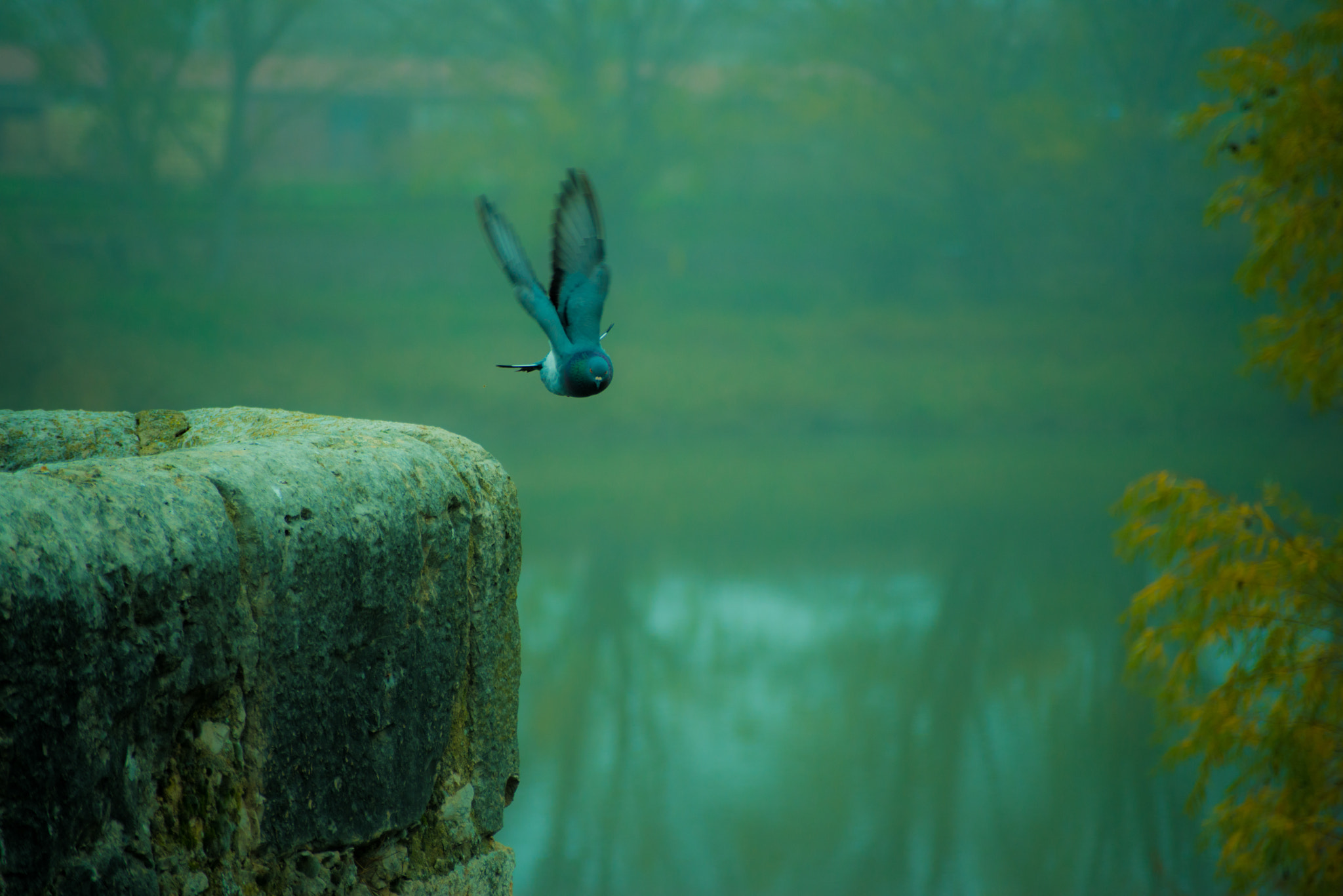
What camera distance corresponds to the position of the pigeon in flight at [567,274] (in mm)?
1548

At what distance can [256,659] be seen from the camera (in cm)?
116

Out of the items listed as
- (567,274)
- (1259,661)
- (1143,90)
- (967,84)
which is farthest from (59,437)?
(1143,90)

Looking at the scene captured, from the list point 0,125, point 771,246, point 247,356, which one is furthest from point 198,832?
point 771,246

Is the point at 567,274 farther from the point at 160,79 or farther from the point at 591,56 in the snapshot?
the point at 591,56

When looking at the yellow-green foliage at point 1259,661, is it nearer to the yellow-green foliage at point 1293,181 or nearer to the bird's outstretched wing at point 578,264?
the yellow-green foliage at point 1293,181

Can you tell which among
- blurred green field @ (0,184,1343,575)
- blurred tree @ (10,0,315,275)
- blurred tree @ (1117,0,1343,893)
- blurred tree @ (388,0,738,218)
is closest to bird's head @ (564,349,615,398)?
blurred tree @ (1117,0,1343,893)

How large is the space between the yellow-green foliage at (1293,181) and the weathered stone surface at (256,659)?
3167mm

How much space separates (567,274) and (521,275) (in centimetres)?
7

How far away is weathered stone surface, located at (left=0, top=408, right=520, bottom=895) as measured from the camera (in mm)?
948

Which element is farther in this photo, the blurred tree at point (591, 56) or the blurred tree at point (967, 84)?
the blurred tree at point (967, 84)

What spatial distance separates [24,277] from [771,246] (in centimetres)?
888

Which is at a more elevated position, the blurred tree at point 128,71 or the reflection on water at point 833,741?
the blurred tree at point 128,71

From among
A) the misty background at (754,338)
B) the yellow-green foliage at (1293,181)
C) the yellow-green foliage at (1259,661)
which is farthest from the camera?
the misty background at (754,338)

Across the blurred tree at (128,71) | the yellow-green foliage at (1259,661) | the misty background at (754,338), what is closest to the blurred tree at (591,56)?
the misty background at (754,338)
